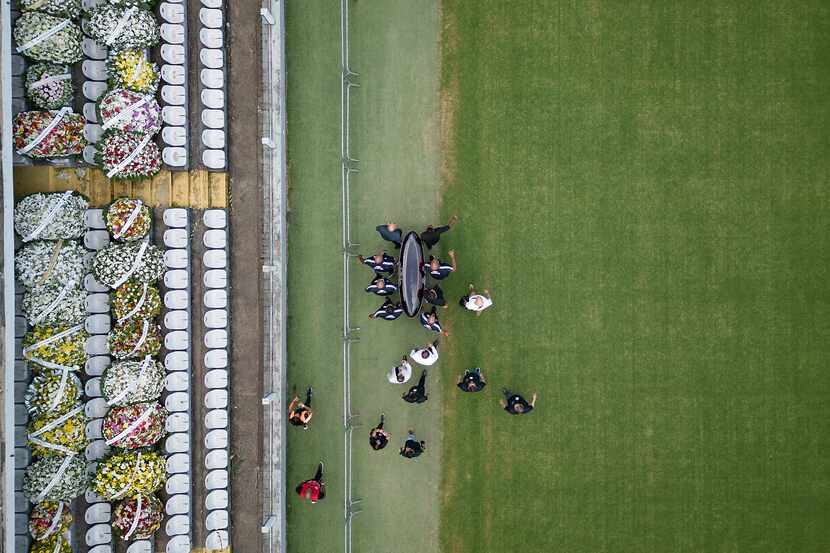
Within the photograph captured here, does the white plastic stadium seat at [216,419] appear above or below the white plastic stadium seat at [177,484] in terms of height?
above

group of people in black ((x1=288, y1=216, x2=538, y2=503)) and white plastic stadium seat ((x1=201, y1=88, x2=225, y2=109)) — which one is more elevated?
white plastic stadium seat ((x1=201, y1=88, x2=225, y2=109))

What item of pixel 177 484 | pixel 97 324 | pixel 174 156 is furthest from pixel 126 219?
pixel 177 484

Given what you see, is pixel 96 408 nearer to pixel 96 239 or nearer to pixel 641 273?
pixel 96 239

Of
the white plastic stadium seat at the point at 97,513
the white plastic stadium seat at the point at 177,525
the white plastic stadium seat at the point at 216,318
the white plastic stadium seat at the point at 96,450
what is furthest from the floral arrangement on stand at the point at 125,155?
the white plastic stadium seat at the point at 177,525

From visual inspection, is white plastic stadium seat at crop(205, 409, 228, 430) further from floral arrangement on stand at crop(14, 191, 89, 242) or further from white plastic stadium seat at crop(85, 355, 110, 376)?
floral arrangement on stand at crop(14, 191, 89, 242)

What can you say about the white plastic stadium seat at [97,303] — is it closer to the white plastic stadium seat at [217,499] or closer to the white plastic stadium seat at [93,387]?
the white plastic stadium seat at [93,387]

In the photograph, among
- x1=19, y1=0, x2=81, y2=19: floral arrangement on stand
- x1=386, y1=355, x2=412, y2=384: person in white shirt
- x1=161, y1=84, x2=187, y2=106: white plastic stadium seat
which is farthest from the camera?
x1=386, y1=355, x2=412, y2=384: person in white shirt

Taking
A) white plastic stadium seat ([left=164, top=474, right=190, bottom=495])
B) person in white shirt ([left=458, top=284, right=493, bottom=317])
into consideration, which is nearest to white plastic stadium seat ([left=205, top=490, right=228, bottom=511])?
white plastic stadium seat ([left=164, top=474, right=190, bottom=495])
